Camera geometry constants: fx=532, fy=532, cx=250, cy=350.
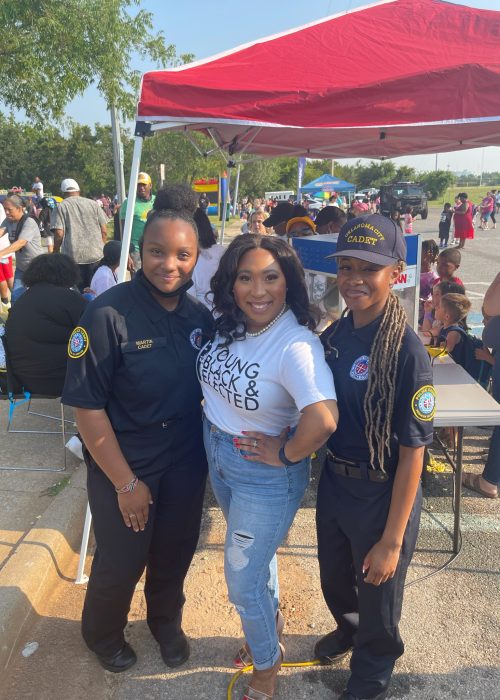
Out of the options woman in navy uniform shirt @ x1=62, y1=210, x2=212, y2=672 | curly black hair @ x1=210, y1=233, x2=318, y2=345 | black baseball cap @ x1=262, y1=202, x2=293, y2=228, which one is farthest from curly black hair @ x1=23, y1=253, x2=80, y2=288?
black baseball cap @ x1=262, y1=202, x2=293, y2=228

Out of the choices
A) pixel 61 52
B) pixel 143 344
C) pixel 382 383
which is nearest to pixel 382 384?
pixel 382 383

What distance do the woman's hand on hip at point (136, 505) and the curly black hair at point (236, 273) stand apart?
0.63 meters

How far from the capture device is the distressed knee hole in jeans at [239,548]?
1.83 metres

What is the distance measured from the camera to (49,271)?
3.65 meters

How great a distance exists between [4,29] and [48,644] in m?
9.43

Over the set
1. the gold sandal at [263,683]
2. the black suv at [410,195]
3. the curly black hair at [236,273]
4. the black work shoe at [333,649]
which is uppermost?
the black suv at [410,195]

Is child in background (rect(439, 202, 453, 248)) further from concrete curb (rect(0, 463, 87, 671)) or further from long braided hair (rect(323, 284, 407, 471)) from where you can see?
long braided hair (rect(323, 284, 407, 471))

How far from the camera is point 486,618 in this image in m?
2.57

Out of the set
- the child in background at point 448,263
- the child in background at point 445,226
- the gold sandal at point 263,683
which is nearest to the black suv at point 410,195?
the child in background at point 445,226

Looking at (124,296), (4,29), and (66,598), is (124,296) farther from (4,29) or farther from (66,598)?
(4,29)

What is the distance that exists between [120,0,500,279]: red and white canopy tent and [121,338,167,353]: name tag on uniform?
1.22m

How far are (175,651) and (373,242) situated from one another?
74.9 inches

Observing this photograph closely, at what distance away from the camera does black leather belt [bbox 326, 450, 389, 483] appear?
1.83 m

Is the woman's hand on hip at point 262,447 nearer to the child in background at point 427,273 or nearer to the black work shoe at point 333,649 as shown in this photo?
the black work shoe at point 333,649
